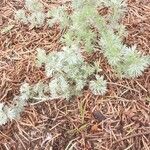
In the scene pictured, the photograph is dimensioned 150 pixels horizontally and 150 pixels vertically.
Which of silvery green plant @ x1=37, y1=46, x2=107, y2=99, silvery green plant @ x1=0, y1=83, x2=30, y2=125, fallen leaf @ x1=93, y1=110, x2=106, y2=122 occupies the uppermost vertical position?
silvery green plant @ x1=37, y1=46, x2=107, y2=99

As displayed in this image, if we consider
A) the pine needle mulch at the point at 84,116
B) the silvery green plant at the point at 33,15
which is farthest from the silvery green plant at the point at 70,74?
the silvery green plant at the point at 33,15

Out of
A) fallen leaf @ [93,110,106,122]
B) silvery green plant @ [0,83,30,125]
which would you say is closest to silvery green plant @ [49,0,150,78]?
fallen leaf @ [93,110,106,122]

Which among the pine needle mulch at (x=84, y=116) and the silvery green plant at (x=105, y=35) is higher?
the silvery green plant at (x=105, y=35)

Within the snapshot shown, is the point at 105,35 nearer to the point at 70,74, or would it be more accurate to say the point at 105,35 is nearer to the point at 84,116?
the point at 70,74

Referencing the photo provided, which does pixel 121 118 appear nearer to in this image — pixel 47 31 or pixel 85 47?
pixel 85 47

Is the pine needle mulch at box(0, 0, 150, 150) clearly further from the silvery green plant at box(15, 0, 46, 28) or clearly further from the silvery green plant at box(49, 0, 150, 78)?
the silvery green plant at box(15, 0, 46, 28)

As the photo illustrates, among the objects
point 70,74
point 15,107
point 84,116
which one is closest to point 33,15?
point 70,74

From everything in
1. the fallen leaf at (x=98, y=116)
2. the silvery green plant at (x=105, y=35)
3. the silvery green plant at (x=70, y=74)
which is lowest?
the fallen leaf at (x=98, y=116)

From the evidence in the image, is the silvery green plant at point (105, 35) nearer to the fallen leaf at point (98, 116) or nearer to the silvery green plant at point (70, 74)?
the silvery green plant at point (70, 74)

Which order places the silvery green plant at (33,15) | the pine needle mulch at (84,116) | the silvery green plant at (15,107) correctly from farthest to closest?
the silvery green plant at (33,15)
the silvery green plant at (15,107)
the pine needle mulch at (84,116)
